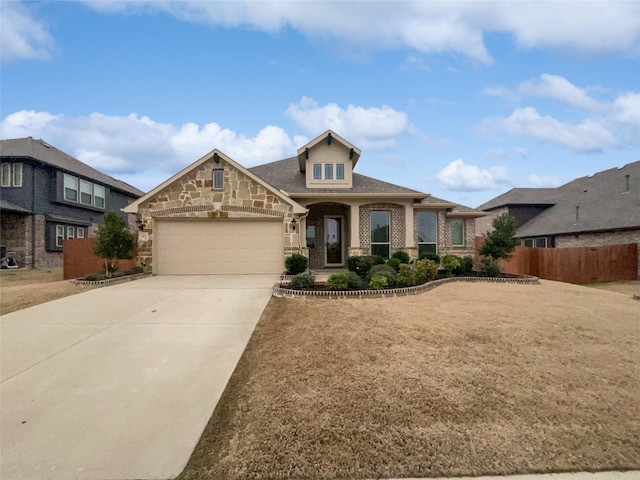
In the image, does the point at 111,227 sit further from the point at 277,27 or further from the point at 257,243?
the point at 277,27

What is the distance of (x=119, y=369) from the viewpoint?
4.52 m

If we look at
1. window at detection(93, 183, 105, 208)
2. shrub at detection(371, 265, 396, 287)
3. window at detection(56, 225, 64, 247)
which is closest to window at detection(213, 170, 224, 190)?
shrub at detection(371, 265, 396, 287)

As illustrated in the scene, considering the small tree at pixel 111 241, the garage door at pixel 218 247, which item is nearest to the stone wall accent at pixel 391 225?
the garage door at pixel 218 247

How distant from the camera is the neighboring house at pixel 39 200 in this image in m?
19.2

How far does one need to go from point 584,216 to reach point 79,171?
3241 cm

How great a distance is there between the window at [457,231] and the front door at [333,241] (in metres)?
5.59

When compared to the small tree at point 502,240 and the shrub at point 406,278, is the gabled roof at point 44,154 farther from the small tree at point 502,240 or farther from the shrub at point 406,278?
the small tree at point 502,240

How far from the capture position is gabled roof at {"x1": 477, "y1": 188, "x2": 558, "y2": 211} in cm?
2617

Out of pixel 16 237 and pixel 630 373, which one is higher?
pixel 16 237

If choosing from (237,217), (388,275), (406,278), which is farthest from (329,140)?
(406,278)

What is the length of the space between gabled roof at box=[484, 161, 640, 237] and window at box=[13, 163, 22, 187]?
3208 centimetres

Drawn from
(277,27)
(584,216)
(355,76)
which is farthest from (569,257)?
(277,27)

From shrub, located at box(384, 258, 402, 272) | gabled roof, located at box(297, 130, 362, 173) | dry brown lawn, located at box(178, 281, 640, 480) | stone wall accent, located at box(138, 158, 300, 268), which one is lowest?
dry brown lawn, located at box(178, 281, 640, 480)

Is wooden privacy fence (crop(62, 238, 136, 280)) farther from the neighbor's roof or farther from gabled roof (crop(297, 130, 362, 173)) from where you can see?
the neighbor's roof
